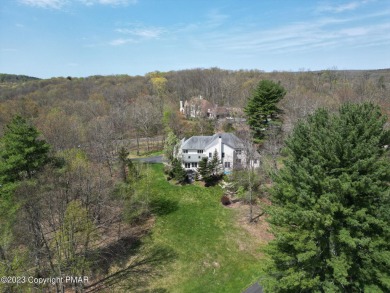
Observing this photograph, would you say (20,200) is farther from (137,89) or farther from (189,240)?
(137,89)

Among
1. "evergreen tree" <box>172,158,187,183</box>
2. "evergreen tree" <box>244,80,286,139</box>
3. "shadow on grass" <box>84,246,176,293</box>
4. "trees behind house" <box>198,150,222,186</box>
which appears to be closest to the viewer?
"shadow on grass" <box>84,246,176,293</box>

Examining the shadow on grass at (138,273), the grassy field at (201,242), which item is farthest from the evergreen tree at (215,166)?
the shadow on grass at (138,273)

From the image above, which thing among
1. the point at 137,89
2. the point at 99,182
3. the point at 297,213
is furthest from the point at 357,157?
the point at 137,89

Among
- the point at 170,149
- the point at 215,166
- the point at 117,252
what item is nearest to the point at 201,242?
the point at 117,252

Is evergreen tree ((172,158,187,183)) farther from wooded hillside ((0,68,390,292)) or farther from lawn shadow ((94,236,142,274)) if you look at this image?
lawn shadow ((94,236,142,274))

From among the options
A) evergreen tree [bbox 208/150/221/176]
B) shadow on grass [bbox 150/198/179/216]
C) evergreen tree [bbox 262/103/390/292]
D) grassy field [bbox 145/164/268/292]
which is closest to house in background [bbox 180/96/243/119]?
evergreen tree [bbox 208/150/221/176]

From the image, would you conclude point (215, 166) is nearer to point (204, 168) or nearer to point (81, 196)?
point (204, 168)

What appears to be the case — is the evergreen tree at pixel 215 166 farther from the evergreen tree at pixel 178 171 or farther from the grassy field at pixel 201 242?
the evergreen tree at pixel 178 171
